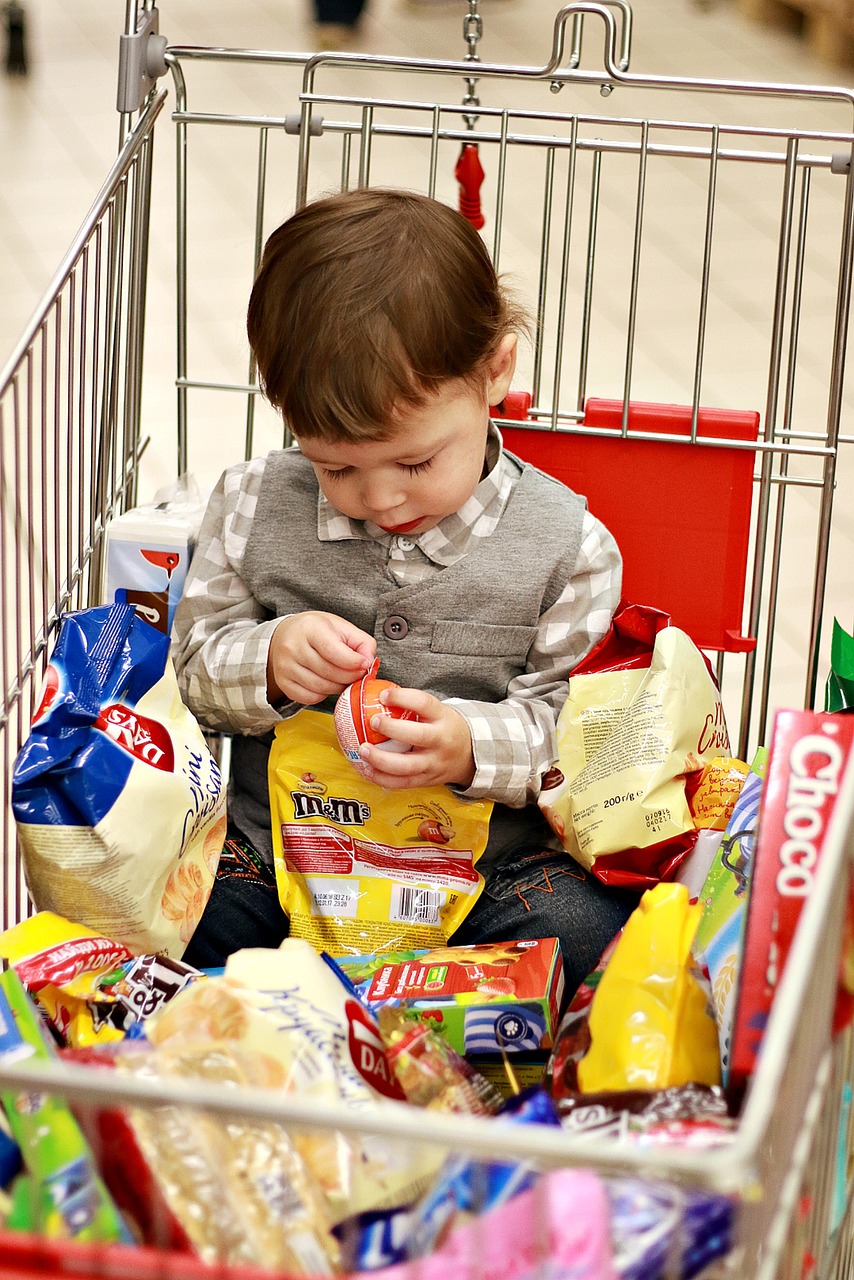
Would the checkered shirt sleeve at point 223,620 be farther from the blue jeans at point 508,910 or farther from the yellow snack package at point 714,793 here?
the yellow snack package at point 714,793

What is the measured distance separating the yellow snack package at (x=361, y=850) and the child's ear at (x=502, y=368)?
39 centimetres

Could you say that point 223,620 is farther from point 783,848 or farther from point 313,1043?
point 783,848

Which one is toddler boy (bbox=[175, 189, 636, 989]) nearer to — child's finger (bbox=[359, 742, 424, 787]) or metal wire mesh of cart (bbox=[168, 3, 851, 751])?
child's finger (bbox=[359, 742, 424, 787])

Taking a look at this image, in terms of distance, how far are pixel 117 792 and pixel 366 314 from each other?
0.50 meters

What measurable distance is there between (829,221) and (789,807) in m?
3.89

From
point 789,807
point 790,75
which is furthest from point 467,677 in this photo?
point 790,75

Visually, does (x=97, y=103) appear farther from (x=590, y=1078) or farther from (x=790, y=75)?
(x=590, y=1078)

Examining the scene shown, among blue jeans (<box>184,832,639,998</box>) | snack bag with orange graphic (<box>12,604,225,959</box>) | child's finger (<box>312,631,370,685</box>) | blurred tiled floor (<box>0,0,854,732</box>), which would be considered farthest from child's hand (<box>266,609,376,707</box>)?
blurred tiled floor (<box>0,0,854,732</box>)

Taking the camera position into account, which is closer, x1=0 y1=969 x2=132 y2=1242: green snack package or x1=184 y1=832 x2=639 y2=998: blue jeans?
x1=0 y1=969 x2=132 y2=1242: green snack package

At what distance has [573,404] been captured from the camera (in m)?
3.59

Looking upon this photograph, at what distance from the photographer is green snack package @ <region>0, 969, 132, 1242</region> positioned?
97cm

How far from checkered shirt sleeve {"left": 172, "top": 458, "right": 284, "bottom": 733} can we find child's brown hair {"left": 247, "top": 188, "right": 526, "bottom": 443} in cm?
20

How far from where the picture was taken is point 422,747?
63.2 inches

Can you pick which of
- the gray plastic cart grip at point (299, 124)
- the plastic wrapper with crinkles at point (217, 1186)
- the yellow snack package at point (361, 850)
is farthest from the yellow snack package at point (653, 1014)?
the gray plastic cart grip at point (299, 124)
